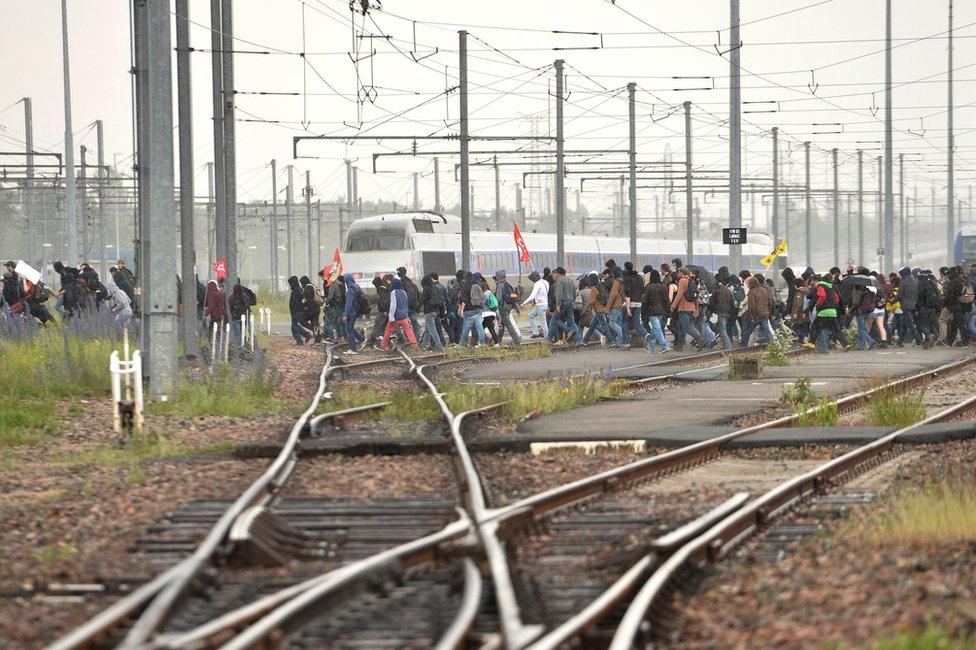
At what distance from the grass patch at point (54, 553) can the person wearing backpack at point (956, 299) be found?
2655 centimetres

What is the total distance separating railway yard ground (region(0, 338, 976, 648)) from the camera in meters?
6.61

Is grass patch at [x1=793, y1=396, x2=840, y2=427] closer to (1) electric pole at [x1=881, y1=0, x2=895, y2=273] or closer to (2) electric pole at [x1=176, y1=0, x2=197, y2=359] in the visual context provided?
(2) electric pole at [x1=176, y1=0, x2=197, y2=359]

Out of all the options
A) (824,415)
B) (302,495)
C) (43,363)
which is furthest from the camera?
(43,363)

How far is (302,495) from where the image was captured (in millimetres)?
11047

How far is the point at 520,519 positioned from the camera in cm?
915

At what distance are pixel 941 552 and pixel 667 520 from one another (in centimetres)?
183

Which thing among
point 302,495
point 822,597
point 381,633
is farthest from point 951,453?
point 381,633

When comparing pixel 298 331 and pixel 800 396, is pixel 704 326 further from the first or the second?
pixel 800 396

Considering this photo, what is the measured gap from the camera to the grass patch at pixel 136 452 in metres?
14.1

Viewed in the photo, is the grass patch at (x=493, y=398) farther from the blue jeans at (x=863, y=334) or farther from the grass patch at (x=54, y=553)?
the blue jeans at (x=863, y=334)

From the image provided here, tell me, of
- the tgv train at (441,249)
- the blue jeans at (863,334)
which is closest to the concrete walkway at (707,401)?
the blue jeans at (863,334)

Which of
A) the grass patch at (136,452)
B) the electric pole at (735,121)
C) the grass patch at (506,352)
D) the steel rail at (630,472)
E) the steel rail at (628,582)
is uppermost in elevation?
the electric pole at (735,121)

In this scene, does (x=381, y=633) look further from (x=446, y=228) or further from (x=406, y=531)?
(x=446, y=228)

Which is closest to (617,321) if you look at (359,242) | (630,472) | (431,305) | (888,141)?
(431,305)
